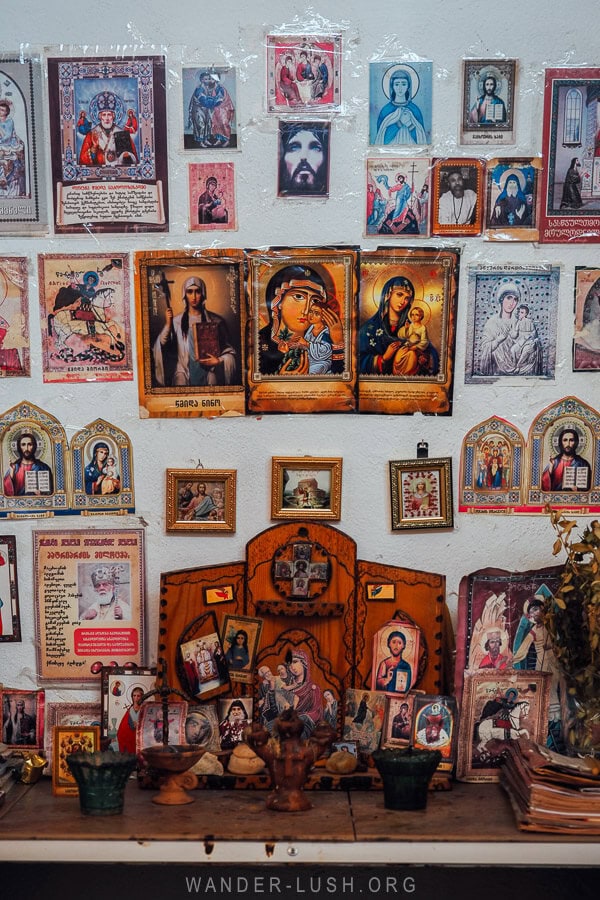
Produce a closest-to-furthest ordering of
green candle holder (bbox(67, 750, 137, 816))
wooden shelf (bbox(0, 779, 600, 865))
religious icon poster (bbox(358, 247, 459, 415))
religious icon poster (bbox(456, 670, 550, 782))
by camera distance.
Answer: wooden shelf (bbox(0, 779, 600, 865)), green candle holder (bbox(67, 750, 137, 816)), religious icon poster (bbox(456, 670, 550, 782)), religious icon poster (bbox(358, 247, 459, 415))

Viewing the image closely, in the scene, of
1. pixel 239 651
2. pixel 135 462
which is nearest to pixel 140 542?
pixel 135 462

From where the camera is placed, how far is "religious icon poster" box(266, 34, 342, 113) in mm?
2387

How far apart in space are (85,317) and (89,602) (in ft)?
2.19

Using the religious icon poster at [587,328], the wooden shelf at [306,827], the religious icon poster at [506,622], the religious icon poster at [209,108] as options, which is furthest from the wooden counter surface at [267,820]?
the religious icon poster at [209,108]

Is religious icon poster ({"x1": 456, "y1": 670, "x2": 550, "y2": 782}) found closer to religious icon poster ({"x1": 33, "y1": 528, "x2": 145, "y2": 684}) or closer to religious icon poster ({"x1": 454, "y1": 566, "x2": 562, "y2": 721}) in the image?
religious icon poster ({"x1": 454, "y1": 566, "x2": 562, "y2": 721})

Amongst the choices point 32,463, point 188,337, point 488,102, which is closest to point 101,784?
point 32,463

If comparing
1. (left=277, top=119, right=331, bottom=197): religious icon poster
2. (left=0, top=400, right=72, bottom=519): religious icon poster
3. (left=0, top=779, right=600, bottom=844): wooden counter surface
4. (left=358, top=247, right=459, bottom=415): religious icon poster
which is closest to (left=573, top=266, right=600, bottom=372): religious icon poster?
(left=358, top=247, right=459, bottom=415): religious icon poster

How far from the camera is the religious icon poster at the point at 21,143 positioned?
2404mm

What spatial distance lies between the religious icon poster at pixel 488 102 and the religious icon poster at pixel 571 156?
8 centimetres

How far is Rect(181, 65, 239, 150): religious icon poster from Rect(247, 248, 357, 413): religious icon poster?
0.89ft

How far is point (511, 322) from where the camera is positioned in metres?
2.44

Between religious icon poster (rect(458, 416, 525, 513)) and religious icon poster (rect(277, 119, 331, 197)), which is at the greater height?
religious icon poster (rect(277, 119, 331, 197))

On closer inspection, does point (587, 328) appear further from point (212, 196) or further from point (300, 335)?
point (212, 196)

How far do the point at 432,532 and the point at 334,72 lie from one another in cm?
108
